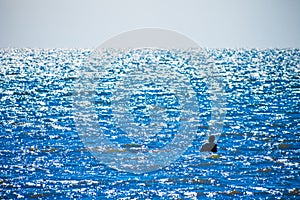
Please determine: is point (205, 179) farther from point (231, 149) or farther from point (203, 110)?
point (203, 110)

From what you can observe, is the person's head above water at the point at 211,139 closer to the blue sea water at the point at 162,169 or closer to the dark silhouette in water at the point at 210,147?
the blue sea water at the point at 162,169

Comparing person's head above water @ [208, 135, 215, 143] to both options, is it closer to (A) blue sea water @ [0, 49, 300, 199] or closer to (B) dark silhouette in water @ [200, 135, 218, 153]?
(A) blue sea water @ [0, 49, 300, 199]

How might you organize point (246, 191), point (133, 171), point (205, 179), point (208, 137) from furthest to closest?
point (208, 137) < point (133, 171) < point (205, 179) < point (246, 191)

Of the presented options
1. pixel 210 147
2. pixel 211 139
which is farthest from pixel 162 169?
pixel 211 139

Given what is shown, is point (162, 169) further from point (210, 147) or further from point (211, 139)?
point (211, 139)

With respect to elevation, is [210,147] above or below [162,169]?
above

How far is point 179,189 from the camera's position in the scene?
40031mm

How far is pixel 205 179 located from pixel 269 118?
32.2m

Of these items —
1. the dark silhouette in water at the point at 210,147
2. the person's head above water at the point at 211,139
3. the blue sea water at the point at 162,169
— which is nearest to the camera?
the blue sea water at the point at 162,169

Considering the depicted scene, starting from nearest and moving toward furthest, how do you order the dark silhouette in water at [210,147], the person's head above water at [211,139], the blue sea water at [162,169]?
the blue sea water at [162,169]
the dark silhouette in water at [210,147]
the person's head above water at [211,139]

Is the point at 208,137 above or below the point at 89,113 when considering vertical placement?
below

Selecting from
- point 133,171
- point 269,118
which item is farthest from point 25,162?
point 269,118

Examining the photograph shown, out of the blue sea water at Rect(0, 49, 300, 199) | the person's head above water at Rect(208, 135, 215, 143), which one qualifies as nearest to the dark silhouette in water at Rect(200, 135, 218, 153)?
the blue sea water at Rect(0, 49, 300, 199)

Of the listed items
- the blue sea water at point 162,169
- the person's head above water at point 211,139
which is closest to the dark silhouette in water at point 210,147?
the blue sea water at point 162,169
